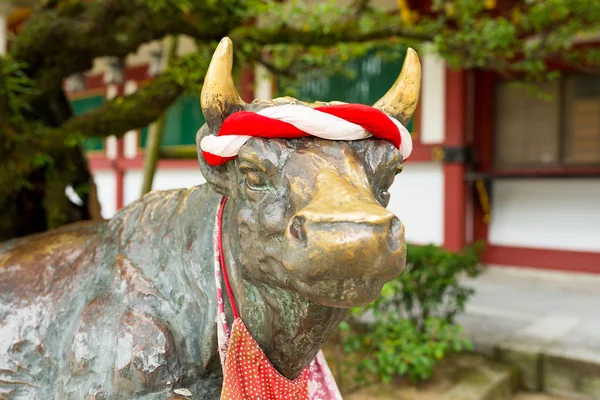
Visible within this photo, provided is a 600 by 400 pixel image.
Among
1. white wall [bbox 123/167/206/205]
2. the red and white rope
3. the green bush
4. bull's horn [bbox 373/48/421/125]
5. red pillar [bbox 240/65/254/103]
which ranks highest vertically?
red pillar [bbox 240/65/254/103]

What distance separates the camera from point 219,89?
1.17 metres

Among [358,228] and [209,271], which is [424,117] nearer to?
[209,271]

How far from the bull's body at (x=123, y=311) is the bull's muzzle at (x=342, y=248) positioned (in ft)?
1.40

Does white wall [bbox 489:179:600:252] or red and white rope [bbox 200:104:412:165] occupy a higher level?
red and white rope [bbox 200:104:412:165]

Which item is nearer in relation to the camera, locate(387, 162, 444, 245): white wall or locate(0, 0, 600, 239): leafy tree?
locate(0, 0, 600, 239): leafy tree

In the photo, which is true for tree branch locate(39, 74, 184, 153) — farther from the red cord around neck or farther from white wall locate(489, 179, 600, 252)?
white wall locate(489, 179, 600, 252)

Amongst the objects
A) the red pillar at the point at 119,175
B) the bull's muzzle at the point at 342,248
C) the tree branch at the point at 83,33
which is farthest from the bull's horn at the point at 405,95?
the red pillar at the point at 119,175

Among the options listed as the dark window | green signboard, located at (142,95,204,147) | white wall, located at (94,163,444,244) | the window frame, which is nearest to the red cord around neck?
white wall, located at (94,163,444,244)

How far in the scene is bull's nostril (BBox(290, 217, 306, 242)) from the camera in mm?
983

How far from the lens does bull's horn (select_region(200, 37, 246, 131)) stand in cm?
116

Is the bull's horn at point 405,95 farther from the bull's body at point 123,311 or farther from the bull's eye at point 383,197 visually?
the bull's body at point 123,311

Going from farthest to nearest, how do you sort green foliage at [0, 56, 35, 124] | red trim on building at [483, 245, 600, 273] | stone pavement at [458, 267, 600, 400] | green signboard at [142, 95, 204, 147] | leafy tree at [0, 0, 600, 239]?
green signboard at [142, 95, 204, 147] → red trim on building at [483, 245, 600, 273] → stone pavement at [458, 267, 600, 400] → leafy tree at [0, 0, 600, 239] → green foliage at [0, 56, 35, 124]

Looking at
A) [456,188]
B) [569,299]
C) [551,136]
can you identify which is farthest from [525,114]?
[569,299]

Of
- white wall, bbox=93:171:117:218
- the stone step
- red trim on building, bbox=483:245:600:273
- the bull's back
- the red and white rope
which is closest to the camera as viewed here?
the red and white rope
